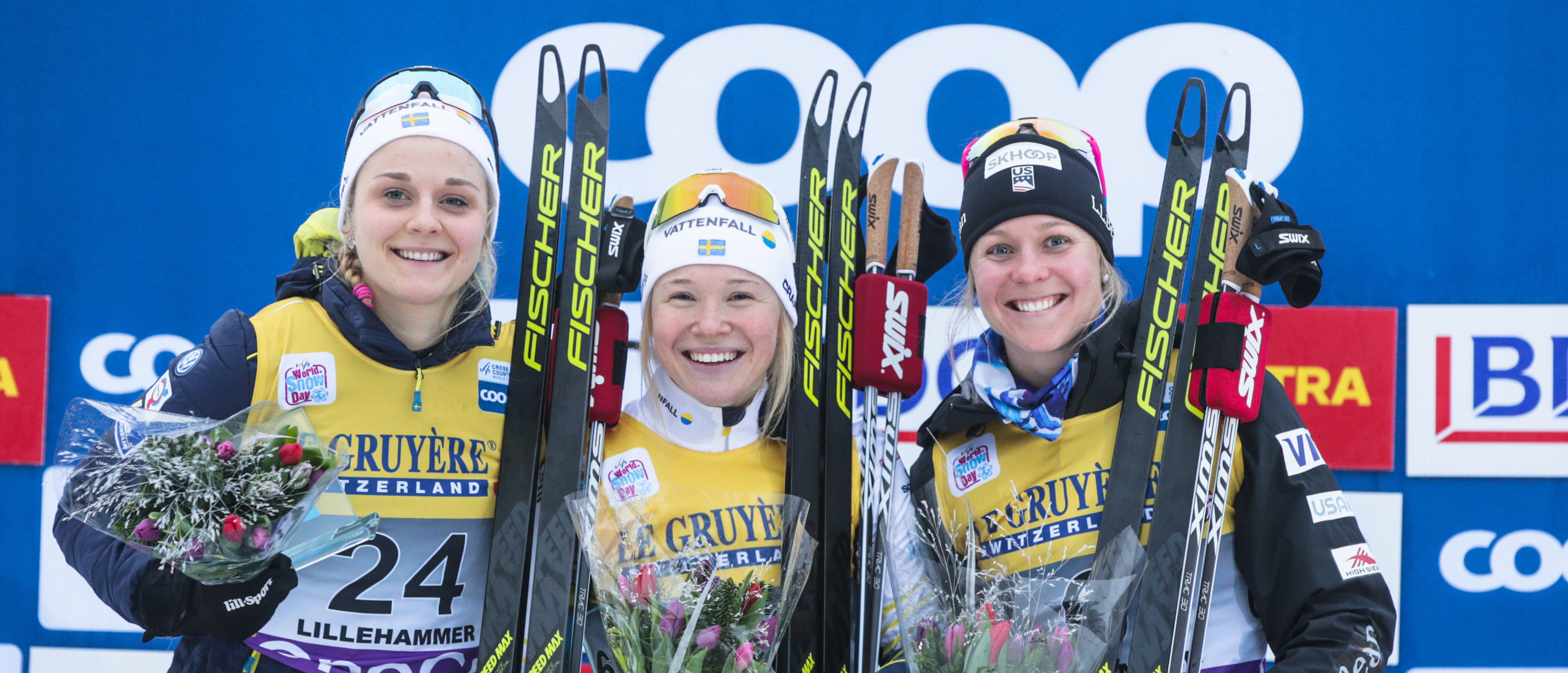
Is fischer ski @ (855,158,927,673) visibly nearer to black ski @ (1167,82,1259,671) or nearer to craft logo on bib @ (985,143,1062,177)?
craft logo on bib @ (985,143,1062,177)

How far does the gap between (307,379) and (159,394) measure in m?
0.27

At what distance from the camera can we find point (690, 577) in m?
1.58

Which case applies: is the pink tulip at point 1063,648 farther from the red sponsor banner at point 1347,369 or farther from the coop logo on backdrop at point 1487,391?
the coop logo on backdrop at point 1487,391

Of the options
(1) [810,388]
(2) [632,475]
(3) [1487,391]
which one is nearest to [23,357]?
(2) [632,475]

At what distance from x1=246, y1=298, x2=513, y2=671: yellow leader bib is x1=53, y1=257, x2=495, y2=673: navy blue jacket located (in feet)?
0.08

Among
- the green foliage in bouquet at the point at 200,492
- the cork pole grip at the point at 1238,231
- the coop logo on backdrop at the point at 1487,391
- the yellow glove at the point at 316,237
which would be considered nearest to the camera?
the green foliage in bouquet at the point at 200,492

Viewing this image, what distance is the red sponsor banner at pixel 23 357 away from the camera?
320cm

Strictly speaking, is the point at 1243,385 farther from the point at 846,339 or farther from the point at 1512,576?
the point at 1512,576

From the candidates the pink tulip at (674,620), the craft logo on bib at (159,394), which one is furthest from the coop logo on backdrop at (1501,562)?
the craft logo on bib at (159,394)

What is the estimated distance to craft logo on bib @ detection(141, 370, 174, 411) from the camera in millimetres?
1809

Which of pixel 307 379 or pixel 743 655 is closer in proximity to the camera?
pixel 743 655

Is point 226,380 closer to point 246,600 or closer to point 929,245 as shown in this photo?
point 246,600

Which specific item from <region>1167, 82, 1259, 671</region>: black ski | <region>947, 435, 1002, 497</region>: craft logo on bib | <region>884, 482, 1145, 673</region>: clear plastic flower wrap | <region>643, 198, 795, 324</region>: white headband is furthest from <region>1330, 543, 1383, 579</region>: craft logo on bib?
<region>643, 198, 795, 324</region>: white headband

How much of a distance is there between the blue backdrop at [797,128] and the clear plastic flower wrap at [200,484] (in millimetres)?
1635
